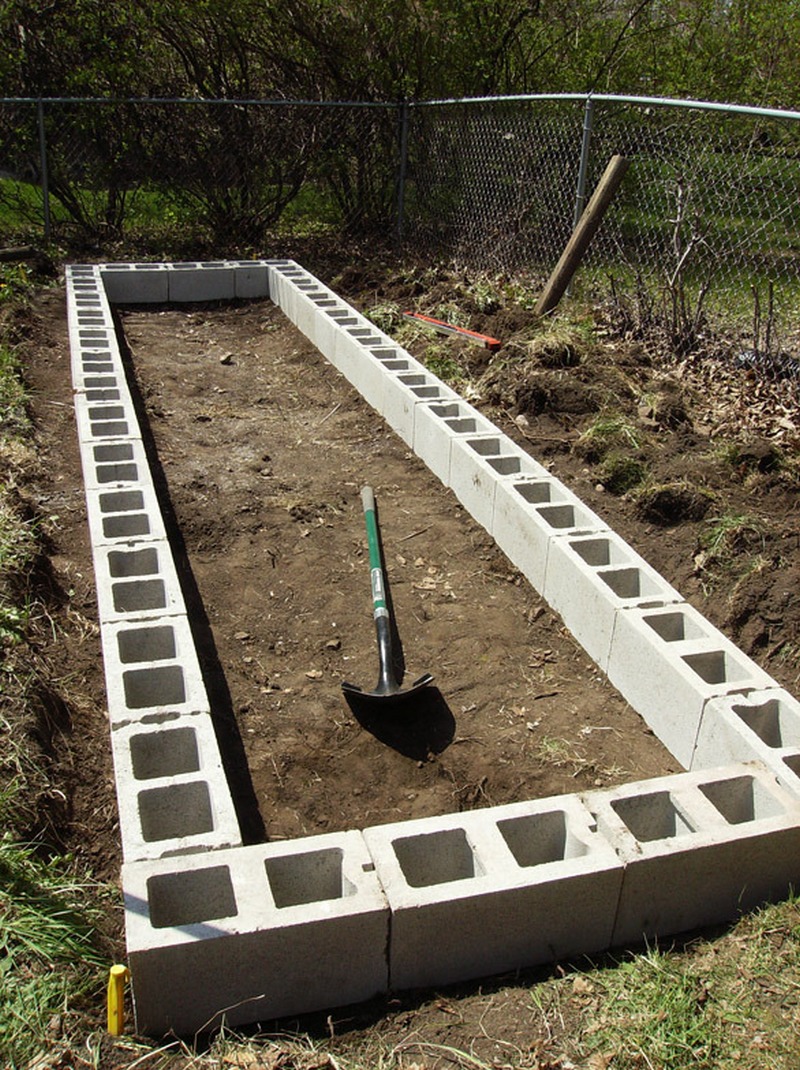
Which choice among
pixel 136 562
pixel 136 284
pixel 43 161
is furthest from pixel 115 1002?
pixel 43 161

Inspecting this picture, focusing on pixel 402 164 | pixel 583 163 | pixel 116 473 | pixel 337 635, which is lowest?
pixel 337 635

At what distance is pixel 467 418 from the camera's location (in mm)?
5766

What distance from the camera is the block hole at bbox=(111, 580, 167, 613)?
12.9ft

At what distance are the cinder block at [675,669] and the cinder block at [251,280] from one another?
6.61m

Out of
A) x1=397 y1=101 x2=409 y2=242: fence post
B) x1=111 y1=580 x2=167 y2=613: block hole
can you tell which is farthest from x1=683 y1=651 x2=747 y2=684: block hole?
x1=397 y1=101 x2=409 y2=242: fence post

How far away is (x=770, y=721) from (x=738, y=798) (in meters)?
0.39

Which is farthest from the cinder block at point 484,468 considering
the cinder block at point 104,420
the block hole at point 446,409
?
the cinder block at point 104,420

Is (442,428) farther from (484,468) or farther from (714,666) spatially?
(714,666)

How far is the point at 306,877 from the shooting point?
2703mm

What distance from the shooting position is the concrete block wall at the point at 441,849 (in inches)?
96.0

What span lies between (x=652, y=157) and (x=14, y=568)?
634 cm

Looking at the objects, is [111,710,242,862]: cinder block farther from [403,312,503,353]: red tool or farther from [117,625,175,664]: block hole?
[403,312,503,353]: red tool

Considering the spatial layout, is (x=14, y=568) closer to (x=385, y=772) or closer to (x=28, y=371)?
(x=385, y=772)

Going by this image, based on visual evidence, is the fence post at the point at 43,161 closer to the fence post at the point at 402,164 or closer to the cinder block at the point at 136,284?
the cinder block at the point at 136,284
